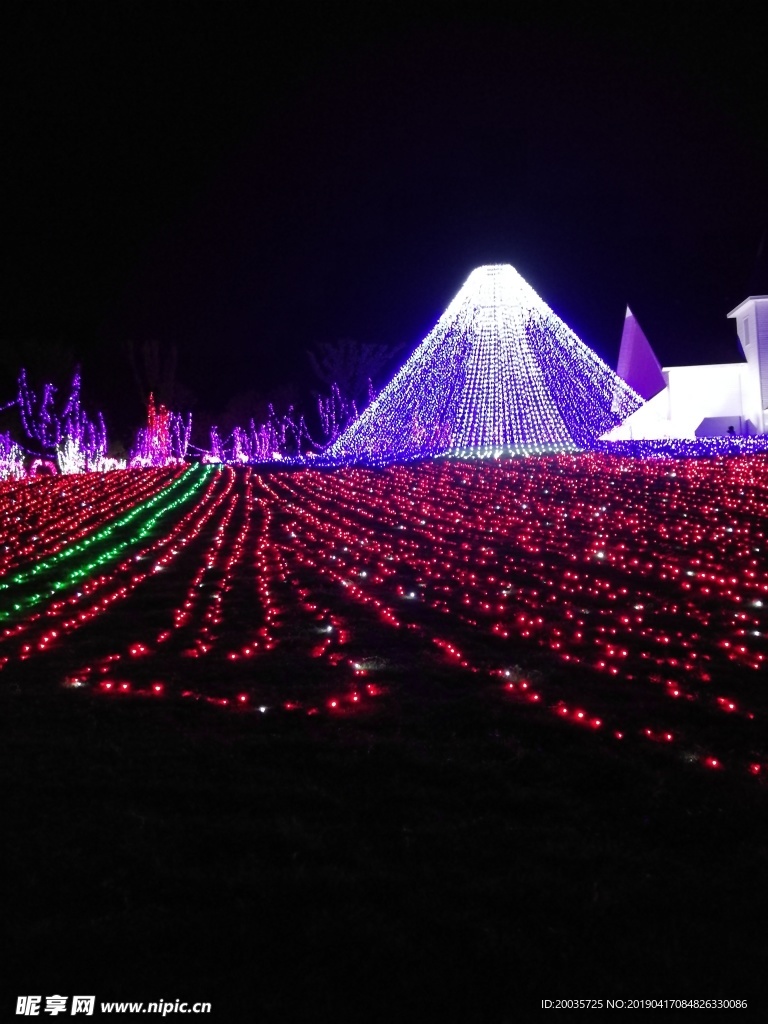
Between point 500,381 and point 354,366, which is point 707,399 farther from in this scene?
point 354,366

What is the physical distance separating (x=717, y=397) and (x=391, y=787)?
28.6 m

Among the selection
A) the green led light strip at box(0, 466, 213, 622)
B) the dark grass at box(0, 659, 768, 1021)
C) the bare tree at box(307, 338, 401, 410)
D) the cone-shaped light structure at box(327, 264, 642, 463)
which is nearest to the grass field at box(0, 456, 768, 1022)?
the dark grass at box(0, 659, 768, 1021)

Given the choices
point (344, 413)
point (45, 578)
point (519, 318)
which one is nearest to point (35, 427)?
point (344, 413)

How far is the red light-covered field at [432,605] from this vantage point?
509 centimetres

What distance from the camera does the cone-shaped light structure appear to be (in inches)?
881

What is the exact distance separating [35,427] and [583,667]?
112ft

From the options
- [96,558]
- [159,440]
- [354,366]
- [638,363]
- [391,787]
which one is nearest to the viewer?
[391,787]

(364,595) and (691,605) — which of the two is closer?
(691,605)

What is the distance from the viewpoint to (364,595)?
7.93 metres

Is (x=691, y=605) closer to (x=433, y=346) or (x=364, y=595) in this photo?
(x=364, y=595)

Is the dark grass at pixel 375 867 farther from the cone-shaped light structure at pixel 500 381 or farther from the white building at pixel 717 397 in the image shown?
the white building at pixel 717 397

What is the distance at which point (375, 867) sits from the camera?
10.5ft

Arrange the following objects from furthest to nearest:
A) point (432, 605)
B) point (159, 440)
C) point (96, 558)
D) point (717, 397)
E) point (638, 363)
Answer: point (159, 440)
point (638, 363)
point (717, 397)
point (96, 558)
point (432, 605)

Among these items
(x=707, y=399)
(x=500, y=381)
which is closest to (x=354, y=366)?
(x=707, y=399)
